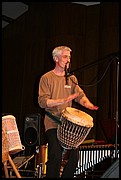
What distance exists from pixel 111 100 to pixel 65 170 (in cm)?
336

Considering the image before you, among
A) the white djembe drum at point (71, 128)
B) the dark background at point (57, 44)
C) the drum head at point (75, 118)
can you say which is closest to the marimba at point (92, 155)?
the white djembe drum at point (71, 128)

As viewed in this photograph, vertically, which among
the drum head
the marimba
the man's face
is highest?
the man's face

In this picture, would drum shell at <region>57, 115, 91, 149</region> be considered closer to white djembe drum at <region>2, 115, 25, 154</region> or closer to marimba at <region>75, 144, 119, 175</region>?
marimba at <region>75, 144, 119, 175</region>

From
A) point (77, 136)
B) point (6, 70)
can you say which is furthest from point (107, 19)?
point (77, 136)

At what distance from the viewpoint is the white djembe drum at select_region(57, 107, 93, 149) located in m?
4.02

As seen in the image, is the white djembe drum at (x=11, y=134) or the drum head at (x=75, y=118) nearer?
the white djembe drum at (x=11, y=134)

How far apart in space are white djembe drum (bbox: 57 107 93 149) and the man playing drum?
69mm

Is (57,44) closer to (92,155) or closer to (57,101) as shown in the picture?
(92,155)

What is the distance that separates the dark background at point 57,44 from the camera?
7.49 meters

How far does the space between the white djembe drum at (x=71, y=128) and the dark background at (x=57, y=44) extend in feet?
10.5

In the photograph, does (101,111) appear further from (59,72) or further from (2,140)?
(2,140)

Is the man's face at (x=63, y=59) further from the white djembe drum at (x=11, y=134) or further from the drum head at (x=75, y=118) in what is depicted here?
the white djembe drum at (x=11, y=134)

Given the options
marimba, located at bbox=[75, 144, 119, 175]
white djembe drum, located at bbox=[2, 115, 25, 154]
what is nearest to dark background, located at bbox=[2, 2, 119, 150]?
marimba, located at bbox=[75, 144, 119, 175]

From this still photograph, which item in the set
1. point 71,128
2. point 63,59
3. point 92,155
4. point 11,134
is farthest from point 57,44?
point 11,134
